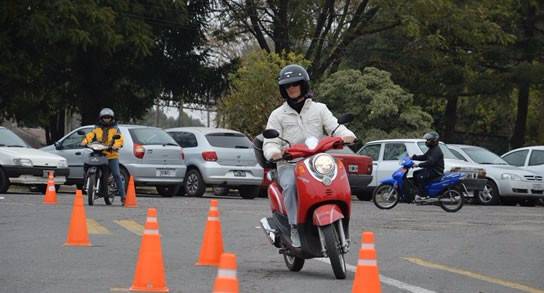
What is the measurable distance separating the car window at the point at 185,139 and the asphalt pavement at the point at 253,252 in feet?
18.8

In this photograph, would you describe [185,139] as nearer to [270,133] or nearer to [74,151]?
[74,151]

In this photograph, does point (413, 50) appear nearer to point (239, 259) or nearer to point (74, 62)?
point (74, 62)

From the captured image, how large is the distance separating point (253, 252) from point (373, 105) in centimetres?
2456

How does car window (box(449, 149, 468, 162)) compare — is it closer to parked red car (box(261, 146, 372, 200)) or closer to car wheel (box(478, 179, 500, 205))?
car wheel (box(478, 179, 500, 205))

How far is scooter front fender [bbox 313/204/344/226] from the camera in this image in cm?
1053

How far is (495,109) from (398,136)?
27.0 m

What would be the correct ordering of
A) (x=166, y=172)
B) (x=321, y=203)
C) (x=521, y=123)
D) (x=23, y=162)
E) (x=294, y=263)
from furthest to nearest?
(x=521, y=123) < (x=166, y=172) < (x=23, y=162) < (x=294, y=263) < (x=321, y=203)

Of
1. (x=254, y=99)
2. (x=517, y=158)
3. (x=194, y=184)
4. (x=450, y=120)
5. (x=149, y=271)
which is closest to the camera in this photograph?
(x=149, y=271)

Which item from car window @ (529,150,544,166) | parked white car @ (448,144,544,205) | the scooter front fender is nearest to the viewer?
the scooter front fender

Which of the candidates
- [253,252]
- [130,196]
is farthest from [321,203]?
[130,196]

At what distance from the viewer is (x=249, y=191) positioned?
2758 centimetres

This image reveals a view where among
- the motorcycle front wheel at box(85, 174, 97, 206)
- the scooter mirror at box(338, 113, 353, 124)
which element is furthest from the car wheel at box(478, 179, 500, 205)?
the scooter mirror at box(338, 113, 353, 124)

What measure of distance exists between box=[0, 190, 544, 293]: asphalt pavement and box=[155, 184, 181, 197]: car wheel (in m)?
5.67

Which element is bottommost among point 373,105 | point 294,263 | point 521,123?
point 294,263
